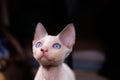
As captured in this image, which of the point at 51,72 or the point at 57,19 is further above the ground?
the point at 51,72

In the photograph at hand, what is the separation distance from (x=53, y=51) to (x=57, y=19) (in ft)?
4.32

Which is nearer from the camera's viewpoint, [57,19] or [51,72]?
[51,72]

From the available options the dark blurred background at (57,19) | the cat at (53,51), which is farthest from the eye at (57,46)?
the dark blurred background at (57,19)

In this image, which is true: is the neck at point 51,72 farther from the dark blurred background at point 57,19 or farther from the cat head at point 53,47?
the dark blurred background at point 57,19

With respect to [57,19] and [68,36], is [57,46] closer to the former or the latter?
[68,36]

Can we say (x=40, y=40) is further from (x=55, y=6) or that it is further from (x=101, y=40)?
(x=101, y=40)

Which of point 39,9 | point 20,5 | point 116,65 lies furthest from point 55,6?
point 116,65

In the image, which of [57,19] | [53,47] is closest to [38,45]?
[53,47]

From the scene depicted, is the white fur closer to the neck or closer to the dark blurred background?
the neck

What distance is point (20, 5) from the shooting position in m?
1.92

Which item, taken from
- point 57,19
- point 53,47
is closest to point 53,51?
point 53,47

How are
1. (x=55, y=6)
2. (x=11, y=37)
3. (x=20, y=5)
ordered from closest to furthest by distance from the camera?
(x=11, y=37)
(x=55, y=6)
(x=20, y=5)

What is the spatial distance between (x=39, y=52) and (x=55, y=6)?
53.6 inches

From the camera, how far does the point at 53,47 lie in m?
0.42
